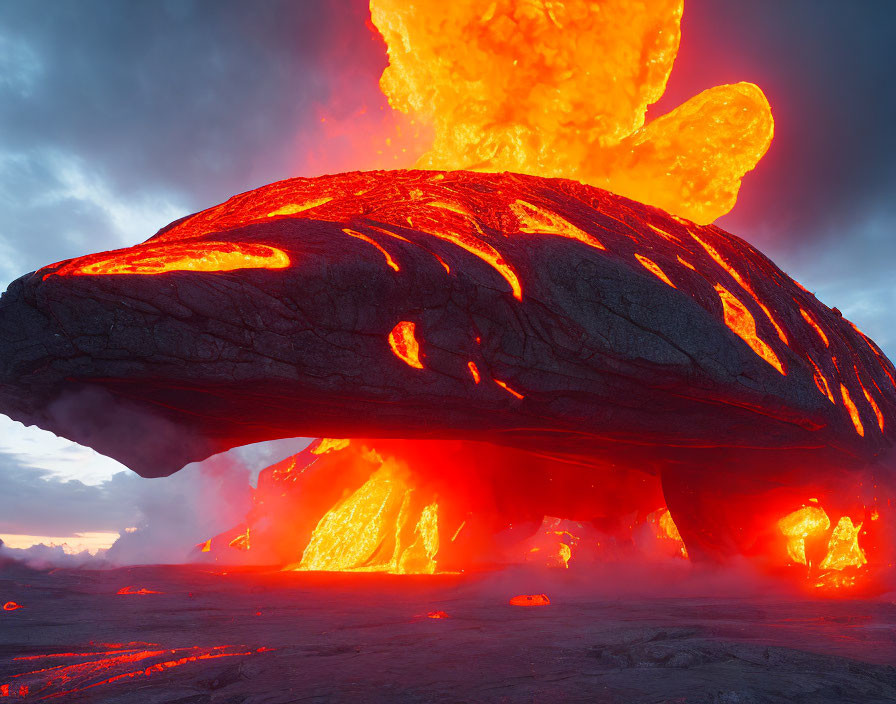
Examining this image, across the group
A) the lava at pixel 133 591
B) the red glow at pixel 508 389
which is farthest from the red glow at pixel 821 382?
the lava at pixel 133 591

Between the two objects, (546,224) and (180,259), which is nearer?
(180,259)

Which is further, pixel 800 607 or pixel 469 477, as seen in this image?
pixel 469 477

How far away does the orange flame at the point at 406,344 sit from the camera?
18.6 feet

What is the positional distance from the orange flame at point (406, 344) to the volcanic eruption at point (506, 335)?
23 mm

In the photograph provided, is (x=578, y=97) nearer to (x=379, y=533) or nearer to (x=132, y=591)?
(x=379, y=533)

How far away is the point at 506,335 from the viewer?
5973mm

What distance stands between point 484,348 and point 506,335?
0.28 m

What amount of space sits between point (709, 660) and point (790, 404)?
481cm

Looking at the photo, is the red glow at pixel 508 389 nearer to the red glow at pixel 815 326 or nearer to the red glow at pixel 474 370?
the red glow at pixel 474 370

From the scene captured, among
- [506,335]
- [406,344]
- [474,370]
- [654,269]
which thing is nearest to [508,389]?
[474,370]

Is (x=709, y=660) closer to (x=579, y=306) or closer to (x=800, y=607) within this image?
(x=800, y=607)

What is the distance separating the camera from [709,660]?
2.87 m

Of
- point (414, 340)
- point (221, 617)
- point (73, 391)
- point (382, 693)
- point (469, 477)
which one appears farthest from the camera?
point (469, 477)

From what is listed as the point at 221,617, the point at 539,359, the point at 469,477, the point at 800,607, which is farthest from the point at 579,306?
the point at 469,477
